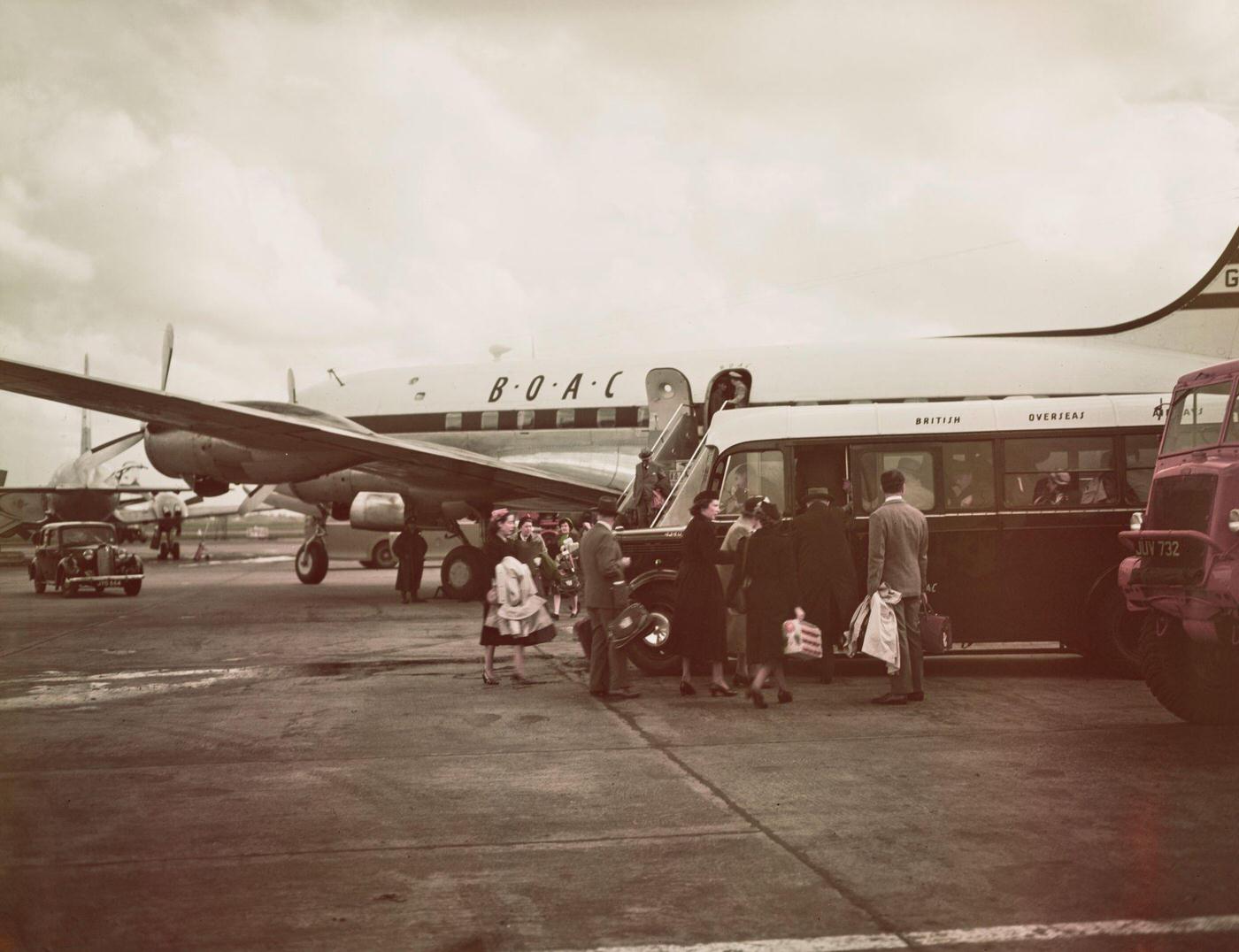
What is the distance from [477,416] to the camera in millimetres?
24594

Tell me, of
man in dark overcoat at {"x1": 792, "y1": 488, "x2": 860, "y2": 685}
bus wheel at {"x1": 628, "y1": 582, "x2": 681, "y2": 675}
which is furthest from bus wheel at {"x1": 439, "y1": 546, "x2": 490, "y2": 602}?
man in dark overcoat at {"x1": 792, "y1": 488, "x2": 860, "y2": 685}

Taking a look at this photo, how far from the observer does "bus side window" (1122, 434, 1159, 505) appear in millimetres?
12094

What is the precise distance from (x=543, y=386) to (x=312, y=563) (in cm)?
842

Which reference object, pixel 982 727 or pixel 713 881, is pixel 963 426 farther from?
pixel 713 881

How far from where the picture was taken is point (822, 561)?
38.0 feet

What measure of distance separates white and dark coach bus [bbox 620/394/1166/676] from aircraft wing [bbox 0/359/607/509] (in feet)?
29.1

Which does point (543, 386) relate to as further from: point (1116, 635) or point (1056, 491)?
point (1116, 635)

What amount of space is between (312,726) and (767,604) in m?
3.96

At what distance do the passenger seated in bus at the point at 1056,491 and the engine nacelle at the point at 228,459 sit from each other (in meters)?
13.1

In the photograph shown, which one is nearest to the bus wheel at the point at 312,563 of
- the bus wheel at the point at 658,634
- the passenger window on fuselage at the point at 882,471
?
the bus wheel at the point at 658,634

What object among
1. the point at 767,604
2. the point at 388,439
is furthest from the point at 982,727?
the point at 388,439

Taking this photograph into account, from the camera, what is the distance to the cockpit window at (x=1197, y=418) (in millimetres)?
9047

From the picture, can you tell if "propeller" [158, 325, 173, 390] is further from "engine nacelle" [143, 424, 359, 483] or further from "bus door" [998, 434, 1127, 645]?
"bus door" [998, 434, 1127, 645]

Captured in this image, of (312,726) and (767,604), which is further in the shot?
(767,604)
